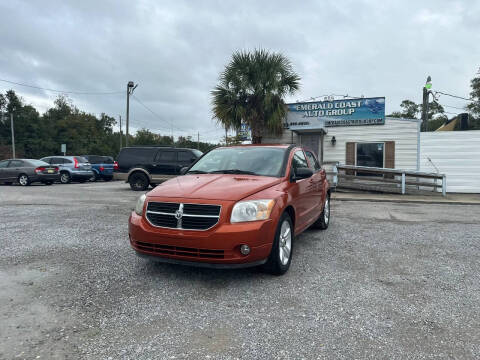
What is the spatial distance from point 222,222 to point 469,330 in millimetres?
2239

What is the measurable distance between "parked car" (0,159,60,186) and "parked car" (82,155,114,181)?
2.54 metres

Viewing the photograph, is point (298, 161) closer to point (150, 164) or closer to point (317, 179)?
point (317, 179)

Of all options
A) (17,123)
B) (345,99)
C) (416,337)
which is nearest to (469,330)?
(416,337)

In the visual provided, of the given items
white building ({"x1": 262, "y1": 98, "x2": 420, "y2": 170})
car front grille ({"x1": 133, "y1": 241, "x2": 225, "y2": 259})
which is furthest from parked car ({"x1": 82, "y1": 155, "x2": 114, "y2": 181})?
car front grille ({"x1": 133, "y1": 241, "x2": 225, "y2": 259})

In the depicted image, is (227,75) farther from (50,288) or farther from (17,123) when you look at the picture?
(17,123)

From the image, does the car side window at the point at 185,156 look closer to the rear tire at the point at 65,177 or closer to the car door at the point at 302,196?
the rear tire at the point at 65,177

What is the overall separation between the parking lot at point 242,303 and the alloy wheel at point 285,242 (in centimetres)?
20

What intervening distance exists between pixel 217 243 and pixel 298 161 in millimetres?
2326

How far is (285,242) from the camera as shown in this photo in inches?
150

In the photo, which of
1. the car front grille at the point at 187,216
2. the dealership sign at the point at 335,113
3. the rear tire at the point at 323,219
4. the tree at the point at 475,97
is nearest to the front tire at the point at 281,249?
the car front grille at the point at 187,216

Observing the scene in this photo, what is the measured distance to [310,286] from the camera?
340 centimetres

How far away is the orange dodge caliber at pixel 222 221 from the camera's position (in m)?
3.23

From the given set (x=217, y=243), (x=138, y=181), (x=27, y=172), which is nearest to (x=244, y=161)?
(x=217, y=243)

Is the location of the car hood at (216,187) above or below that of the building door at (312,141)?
below
